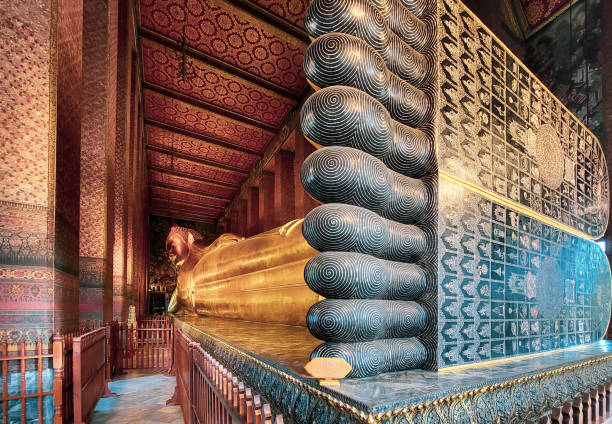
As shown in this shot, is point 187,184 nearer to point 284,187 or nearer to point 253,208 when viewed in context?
point 253,208

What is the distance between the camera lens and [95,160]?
5180 millimetres

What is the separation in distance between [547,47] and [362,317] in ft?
23.5

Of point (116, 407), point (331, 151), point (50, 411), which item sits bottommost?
point (116, 407)

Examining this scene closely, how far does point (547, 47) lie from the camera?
6.26 metres

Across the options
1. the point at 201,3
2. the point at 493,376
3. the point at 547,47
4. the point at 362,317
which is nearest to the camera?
the point at 362,317

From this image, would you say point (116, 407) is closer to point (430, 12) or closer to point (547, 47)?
point (430, 12)

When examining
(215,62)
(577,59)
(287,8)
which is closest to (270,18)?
(287,8)

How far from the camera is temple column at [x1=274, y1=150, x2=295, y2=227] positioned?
1070 cm

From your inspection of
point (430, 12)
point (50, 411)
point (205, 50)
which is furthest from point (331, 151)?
point (205, 50)

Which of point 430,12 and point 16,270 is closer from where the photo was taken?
point 430,12

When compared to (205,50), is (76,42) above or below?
below

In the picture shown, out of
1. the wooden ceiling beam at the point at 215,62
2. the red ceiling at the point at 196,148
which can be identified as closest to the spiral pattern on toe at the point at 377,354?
the wooden ceiling beam at the point at 215,62

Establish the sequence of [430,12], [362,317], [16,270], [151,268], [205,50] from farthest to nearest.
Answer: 1. [151,268]
2. [205,50]
3. [16,270]
4. [430,12]
5. [362,317]

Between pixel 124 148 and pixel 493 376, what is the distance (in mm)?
7205
